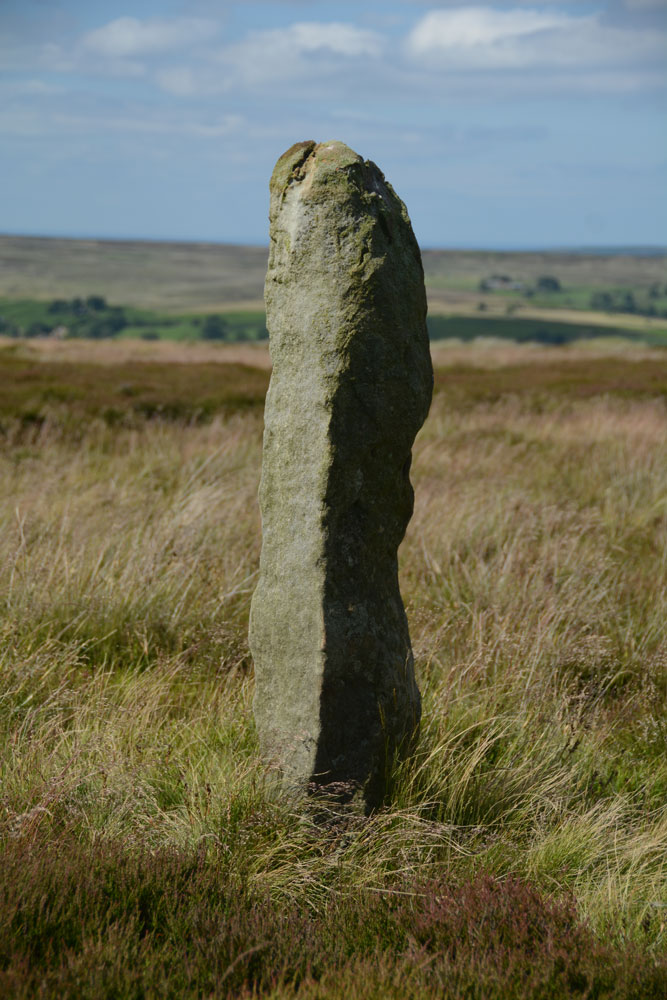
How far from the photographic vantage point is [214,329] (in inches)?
2640

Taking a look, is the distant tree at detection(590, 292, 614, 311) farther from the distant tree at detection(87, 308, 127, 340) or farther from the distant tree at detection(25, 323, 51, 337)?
the distant tree at detection(25, 323, 51, 337)

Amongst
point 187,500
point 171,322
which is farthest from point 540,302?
point 187,500

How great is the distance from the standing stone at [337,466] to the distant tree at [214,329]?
6002 cm

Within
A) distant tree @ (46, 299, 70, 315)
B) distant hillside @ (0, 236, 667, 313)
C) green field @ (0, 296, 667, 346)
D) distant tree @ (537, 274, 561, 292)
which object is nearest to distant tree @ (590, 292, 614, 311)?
distant hillside @ (0, 236, 667, 313)

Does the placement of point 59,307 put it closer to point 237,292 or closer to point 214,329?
point 214,329

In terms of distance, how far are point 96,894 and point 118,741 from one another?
3.00 feet

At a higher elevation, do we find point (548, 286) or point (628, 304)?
point (548, 286)

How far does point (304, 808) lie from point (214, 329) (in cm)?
6658

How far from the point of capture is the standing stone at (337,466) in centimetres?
278

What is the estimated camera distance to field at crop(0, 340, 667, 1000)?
7.12ft

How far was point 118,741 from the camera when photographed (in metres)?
3.16

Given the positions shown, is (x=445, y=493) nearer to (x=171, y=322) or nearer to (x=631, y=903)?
(x=631, y=903)

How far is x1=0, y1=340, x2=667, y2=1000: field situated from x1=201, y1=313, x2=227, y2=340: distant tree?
2288 inches

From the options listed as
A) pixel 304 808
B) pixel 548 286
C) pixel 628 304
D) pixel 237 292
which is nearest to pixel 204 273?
pixel 237 292
